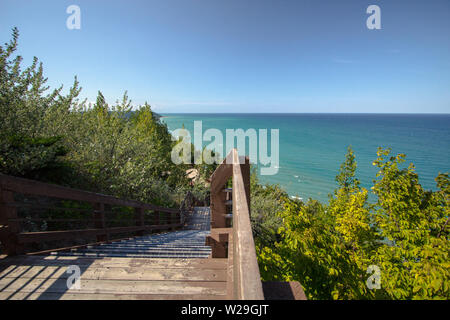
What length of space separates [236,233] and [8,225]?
335 centimetres

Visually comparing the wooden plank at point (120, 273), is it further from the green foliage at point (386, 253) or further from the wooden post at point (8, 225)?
the green foliage at point (386, 253)

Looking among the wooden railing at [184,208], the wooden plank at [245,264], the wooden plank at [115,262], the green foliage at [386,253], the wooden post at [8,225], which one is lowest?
the wooden railing at [184,208]

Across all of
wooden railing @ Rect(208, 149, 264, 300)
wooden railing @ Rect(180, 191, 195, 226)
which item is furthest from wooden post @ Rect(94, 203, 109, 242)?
wooden railing @ Rect(180, 191, 195, 226)

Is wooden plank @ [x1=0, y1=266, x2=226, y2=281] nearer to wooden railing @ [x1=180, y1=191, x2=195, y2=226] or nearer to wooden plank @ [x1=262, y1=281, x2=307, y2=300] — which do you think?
wooden plank @ [x1=262, y1=281, x2=307, y2=300]

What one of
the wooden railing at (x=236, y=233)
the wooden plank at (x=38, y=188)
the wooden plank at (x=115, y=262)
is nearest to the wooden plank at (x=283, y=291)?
the wooden railing at (x=236, y=233)

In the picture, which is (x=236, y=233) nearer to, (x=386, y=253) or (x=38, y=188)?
(x=38, y=188)

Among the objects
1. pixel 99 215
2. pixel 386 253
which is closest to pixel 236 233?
pixel 99 215

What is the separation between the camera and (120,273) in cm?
→ 233

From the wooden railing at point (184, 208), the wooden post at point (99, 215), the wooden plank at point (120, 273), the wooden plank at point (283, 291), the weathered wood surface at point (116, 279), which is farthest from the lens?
the wooden railing at point (184, 208)

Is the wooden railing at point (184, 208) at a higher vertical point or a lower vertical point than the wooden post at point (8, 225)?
lower

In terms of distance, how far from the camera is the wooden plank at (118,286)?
6.56 feet

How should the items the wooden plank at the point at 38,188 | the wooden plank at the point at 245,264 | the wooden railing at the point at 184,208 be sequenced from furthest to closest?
the wooden railing at the point at 184,208 → the wooden plank at the point at 38,188 → the wooden plank at the point at 245,264

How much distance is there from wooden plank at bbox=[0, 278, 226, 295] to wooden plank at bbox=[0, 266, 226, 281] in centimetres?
6
